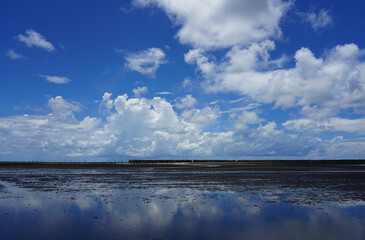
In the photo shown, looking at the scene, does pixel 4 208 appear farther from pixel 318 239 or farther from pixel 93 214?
pixel 318 239

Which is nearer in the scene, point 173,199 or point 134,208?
point 134,208

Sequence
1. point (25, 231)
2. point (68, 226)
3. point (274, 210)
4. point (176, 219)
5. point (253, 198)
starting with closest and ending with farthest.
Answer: point (25, 231) → point (68, 226) → point (176, 219) → point (274, 210) → point (253, 198)

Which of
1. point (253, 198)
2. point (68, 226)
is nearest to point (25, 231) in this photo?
point (68, 226)

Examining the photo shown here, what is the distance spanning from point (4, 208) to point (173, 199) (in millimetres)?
11775

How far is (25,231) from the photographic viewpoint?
13266mm

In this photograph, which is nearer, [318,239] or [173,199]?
[318,239]

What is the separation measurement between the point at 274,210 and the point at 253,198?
4.86 meters

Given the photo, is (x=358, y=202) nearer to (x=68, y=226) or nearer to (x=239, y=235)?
(x=239, y=235)

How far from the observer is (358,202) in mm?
21219

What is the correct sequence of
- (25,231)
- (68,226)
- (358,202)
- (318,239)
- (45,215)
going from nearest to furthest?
1. (318,239)
2. (25,231)
3. (68,226)
4. (45,215)
5. (358,202)

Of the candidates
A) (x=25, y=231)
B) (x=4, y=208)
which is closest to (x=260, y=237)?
(x=25, y=231)

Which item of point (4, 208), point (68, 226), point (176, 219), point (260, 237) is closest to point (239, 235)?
point (260, 237)

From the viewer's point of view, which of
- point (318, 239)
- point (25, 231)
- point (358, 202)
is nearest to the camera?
point (318, 239)

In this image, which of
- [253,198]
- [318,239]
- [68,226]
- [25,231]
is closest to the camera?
[318,239]
